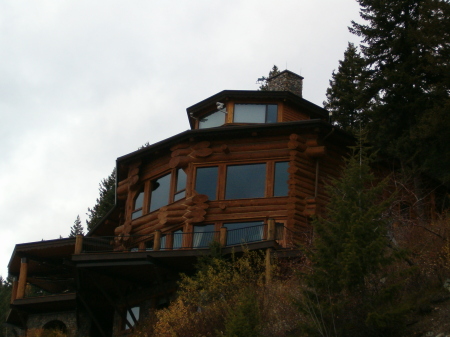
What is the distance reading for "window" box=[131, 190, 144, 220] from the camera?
31516mm

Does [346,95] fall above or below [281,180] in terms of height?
above

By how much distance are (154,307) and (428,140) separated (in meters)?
12.4

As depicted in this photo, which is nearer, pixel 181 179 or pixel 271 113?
pixel 181 179

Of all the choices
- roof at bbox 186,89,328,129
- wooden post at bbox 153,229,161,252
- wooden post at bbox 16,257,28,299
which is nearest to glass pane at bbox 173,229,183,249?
wooden post at bbox 153,229,161,252

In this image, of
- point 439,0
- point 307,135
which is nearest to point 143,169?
point 307,135

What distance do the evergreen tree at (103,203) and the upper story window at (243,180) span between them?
79.3ft

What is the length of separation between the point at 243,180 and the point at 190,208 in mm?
2329

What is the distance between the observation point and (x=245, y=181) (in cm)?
2888

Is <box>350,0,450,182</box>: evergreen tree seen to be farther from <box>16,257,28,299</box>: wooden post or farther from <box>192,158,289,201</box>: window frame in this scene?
<box>16,257,28,299</box>: wooden post

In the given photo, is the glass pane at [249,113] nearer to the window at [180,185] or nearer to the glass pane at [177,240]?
the window at [180,185]

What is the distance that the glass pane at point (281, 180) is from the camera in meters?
28.2

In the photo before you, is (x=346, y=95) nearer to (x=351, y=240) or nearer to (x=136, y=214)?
(x=136, y=214)

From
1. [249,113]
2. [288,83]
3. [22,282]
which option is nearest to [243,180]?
Result: [249,113]

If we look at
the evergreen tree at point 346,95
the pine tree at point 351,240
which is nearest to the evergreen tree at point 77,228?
the evergreen tree at point 346,95
